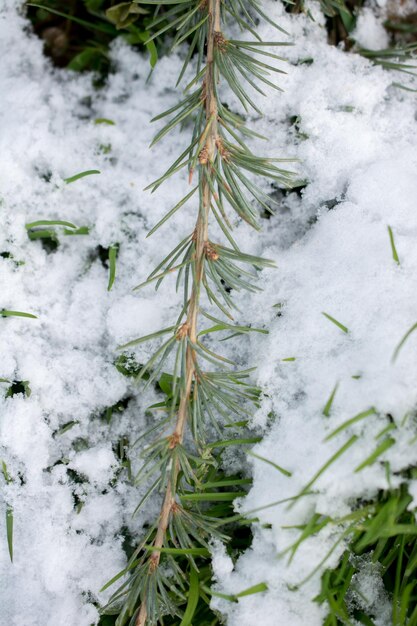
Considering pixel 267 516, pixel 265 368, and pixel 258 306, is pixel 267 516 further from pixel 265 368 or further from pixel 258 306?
pixel 258 306

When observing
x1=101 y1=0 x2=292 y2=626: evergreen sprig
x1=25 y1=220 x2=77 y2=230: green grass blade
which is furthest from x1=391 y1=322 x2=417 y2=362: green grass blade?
x1=25 y1=220 x2=77 y2=230: green grass blade

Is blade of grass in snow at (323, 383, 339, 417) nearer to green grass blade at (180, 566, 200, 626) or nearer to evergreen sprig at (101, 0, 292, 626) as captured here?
evergreen sprig at (101, 0, 292, 626)

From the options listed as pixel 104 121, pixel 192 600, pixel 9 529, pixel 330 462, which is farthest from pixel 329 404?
pixel 104 121

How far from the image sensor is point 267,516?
1.17 m

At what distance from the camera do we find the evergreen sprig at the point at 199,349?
3.67 ft

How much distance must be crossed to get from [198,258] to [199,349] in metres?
0.18

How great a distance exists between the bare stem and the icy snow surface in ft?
0.50

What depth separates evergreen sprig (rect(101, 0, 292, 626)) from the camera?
1.12m

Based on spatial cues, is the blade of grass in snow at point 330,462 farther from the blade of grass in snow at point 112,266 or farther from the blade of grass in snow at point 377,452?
the blade of grass in snow at point 112,266

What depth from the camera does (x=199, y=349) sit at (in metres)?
1.16

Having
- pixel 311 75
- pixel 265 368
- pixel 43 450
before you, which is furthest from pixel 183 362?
pixel 311 75

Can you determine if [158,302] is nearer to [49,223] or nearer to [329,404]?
[49,223]

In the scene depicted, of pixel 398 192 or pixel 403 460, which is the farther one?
pixel 398 192

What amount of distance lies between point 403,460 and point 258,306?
0.48 meters
